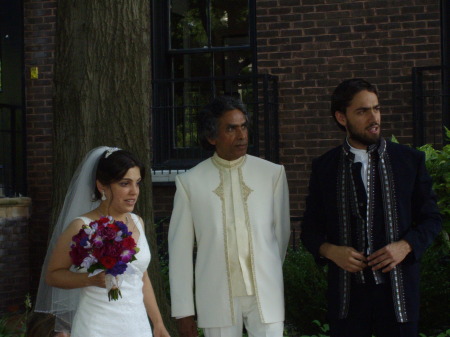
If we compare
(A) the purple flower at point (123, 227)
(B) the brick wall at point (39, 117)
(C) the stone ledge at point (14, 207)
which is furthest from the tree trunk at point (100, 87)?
(B) the brick wall at point (39, 117)

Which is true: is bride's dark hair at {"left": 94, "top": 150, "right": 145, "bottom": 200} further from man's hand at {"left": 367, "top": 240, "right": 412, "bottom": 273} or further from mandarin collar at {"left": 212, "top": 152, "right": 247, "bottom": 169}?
man's hand at {"left": 367, "top": 240, "right": 412, "bottom": 273}

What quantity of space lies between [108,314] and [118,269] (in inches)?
12.1

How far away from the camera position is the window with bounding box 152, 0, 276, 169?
10.1m

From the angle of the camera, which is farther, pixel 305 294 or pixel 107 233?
pixel 305 294

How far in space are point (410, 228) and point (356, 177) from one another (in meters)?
0.35

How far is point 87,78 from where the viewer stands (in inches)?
223

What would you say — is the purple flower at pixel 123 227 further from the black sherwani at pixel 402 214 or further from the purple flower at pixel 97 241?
the black sherwani at pixel 402 214

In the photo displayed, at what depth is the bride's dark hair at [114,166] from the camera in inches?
175

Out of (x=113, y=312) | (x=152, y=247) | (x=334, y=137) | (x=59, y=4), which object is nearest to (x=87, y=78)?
(x=59, y=4)

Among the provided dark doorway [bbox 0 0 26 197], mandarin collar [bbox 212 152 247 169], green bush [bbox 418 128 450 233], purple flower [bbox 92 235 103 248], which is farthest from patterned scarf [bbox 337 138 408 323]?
dark doorway [bbox 0 0 26 197]

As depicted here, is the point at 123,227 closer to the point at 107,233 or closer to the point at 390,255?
the point at 107,233

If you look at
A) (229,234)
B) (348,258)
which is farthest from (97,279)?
(348,258)

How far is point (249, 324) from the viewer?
4.47 meters

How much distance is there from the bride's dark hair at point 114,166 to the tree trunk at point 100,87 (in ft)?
3.71
